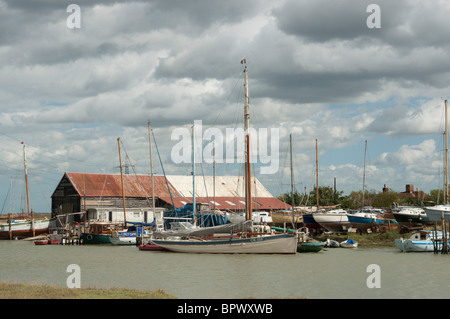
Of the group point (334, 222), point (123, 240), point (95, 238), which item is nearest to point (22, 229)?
point (95, 238)

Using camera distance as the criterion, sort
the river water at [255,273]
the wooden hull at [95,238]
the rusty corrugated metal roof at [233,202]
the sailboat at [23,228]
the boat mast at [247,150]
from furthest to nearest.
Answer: the rusty corrugated metal roof at [233,202]
the sailboat at [23,228]
the wooden hull at [95,238]
the boat mast at [247,150]
the river water at [255,273]

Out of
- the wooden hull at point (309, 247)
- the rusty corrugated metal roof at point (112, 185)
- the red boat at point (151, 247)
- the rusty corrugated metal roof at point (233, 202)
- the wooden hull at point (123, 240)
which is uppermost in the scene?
the rusty corrugated metal roof at point (112, 185)

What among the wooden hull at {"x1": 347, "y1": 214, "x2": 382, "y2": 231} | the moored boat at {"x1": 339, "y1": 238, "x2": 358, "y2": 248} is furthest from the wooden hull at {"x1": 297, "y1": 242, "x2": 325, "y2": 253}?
the wooden hull at {"x1": 347, "y1": 214, "x2": 382, "y2": 231}

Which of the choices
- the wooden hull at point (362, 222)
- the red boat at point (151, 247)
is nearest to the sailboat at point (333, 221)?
the wooden hull at point (362, 222)

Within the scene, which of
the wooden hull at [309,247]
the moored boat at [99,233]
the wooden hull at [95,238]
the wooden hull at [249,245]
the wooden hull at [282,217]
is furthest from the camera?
the wooden hull at [282,217]

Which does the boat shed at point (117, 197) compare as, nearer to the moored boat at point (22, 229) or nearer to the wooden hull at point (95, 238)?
the moored boat at point (22, 229)

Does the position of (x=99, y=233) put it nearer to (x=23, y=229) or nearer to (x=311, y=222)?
(x=23, y=229)

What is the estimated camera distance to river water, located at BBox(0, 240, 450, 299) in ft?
91.3

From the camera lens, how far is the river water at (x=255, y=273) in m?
27.8

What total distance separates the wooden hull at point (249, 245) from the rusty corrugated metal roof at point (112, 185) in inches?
1321

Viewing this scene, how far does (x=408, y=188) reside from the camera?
15212 cm

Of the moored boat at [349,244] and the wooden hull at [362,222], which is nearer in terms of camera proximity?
the moored boat at [349,244]
